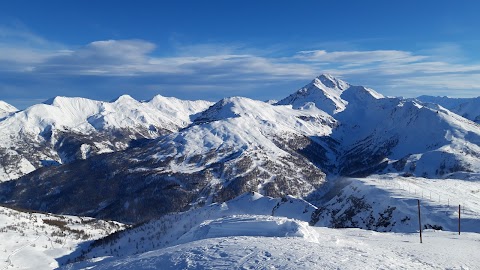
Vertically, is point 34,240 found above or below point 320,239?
below

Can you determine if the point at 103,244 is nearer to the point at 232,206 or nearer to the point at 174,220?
the point at 174,220

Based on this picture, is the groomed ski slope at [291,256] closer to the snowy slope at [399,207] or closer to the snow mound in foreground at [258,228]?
the snow mound in foreground at [258,228]

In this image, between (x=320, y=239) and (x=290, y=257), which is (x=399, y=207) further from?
(x=290, y=257)

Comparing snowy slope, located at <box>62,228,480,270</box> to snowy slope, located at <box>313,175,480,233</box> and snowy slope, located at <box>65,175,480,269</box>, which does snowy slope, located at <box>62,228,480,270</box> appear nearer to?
snowy slope, located at <box>65,175,480,269</box>

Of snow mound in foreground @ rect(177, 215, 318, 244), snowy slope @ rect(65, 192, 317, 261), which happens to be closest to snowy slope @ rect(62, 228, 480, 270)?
snow mound in foreground @ rect(177, 215, 318, 244)

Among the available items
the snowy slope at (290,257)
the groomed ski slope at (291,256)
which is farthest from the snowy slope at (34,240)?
the snowy slope at (290,257)

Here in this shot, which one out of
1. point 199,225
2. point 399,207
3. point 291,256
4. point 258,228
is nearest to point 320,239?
point 258,228

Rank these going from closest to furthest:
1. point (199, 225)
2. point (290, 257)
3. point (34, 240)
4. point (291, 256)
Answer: point (290, 257), point (291, 256), point (199, 225), point (34, 240)
